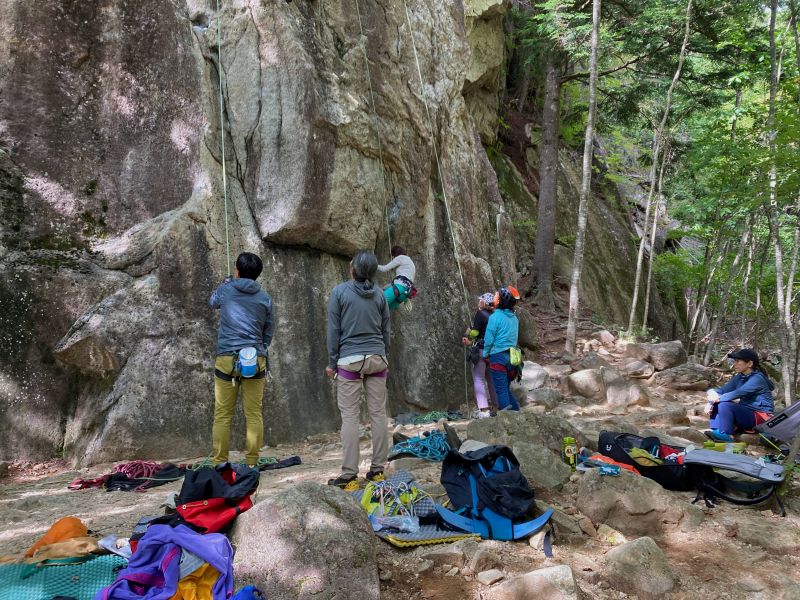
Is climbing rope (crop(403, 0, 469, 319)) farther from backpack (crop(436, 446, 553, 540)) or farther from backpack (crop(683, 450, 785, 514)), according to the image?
backpack (crop(436, 446, 553, 540))

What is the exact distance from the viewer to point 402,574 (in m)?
3.61

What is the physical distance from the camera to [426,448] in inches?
244

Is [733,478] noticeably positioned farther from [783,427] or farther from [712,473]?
[783,427]

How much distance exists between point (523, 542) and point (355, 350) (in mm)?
2174

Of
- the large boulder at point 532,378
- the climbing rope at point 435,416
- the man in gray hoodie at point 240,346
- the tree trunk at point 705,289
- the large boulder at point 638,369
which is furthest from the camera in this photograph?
the tree trunk at point 705,289

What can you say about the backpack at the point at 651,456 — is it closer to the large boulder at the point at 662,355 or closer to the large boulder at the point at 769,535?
the large boulder at the point at 769,535

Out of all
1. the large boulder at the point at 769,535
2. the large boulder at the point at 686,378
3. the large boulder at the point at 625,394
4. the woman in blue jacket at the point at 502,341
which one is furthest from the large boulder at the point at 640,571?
the large boulder at the point at 686,378

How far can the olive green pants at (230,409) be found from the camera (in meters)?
5.98

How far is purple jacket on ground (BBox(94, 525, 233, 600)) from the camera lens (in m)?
2.97

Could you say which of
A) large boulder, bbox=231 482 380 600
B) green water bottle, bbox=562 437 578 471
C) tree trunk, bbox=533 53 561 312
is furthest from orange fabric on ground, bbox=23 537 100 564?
tree trunk, bbox=533 53 561 312

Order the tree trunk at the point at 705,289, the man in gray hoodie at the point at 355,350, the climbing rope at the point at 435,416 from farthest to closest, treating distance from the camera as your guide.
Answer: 1. the tree trunk at the point at 705,289
2. the climbing rope at the point at 435,416
3. the man in gray hoodie at the point at 355,350

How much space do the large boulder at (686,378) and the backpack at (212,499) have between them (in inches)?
387

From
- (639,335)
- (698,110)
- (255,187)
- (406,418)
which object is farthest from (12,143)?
(698,110)

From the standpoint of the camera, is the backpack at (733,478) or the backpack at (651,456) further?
the backpack at (651,456)
